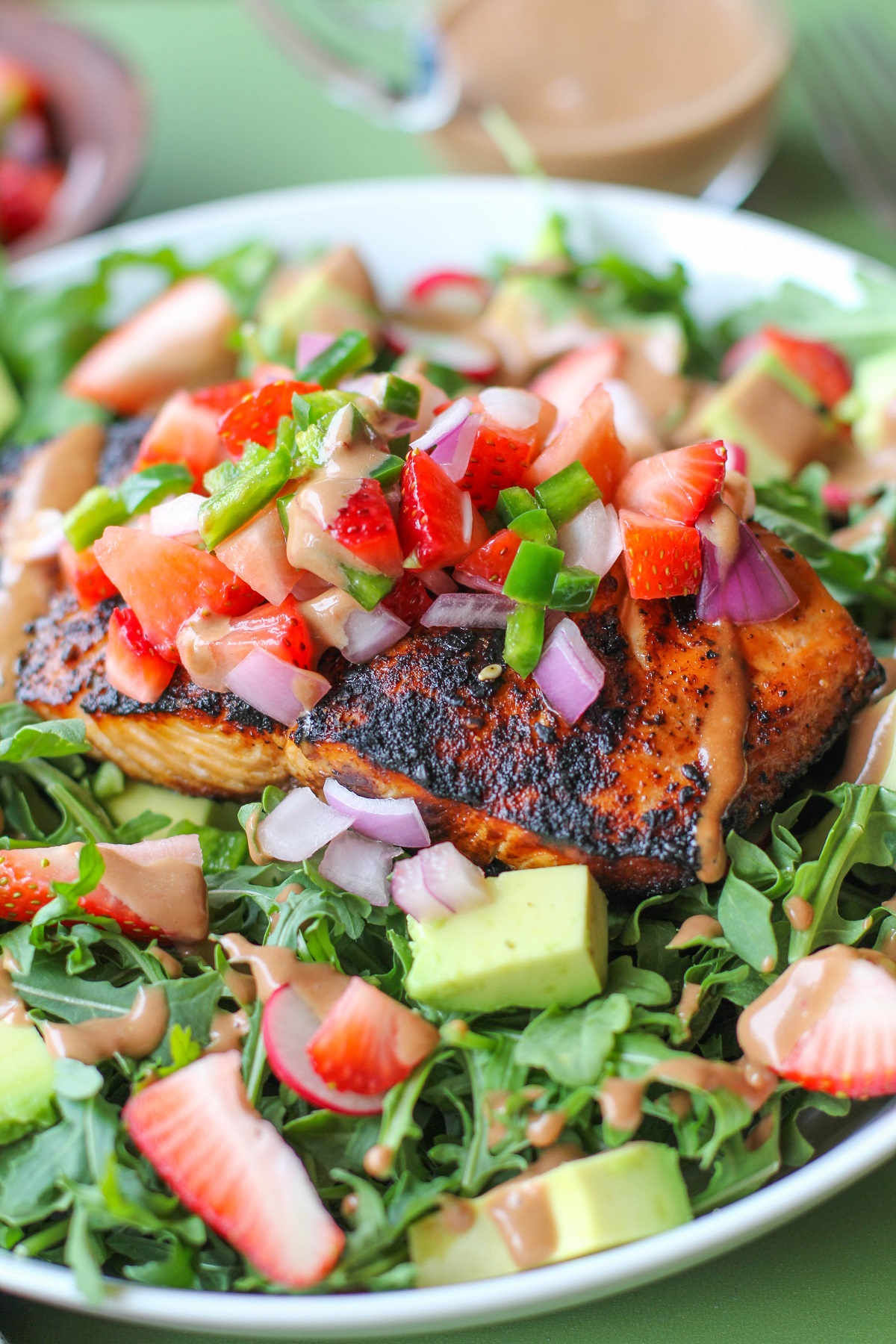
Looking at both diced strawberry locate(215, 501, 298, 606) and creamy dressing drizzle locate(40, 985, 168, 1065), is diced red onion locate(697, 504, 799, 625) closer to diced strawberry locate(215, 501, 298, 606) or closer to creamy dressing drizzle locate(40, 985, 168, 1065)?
diced strawberry locate(215, 501, 298, 606)

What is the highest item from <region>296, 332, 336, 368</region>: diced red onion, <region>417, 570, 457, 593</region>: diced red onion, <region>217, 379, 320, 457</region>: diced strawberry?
<region>217, 379, 320, 457</region>: diced strawberry

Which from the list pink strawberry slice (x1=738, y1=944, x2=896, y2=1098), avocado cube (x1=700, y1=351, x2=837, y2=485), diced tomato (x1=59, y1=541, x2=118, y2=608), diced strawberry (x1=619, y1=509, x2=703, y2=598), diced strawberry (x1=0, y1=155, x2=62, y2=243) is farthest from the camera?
diced strawberry (x1=0, y1=155, x2=62, y2=243)

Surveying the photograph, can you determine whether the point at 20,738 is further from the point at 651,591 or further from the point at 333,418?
the point at 651,591

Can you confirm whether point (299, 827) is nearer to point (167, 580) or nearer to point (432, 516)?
point (167, 580)

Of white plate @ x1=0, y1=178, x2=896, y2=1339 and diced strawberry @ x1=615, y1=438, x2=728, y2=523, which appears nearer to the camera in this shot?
diced strawberry @ x1=615, y1=438, x2=728, y2=523

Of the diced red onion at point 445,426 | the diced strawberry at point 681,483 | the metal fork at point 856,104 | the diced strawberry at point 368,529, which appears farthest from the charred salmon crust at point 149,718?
the metal fork at point 856,104

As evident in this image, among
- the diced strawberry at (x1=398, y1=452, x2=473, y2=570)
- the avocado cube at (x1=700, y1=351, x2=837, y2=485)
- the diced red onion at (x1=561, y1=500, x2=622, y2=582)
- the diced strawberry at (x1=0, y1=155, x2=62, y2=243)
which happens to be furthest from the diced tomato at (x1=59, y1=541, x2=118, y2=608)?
the diced strawberry at (x1=0, y1=155, x2=62, y2=243)

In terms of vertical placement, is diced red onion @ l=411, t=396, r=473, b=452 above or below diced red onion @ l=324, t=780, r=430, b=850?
above
